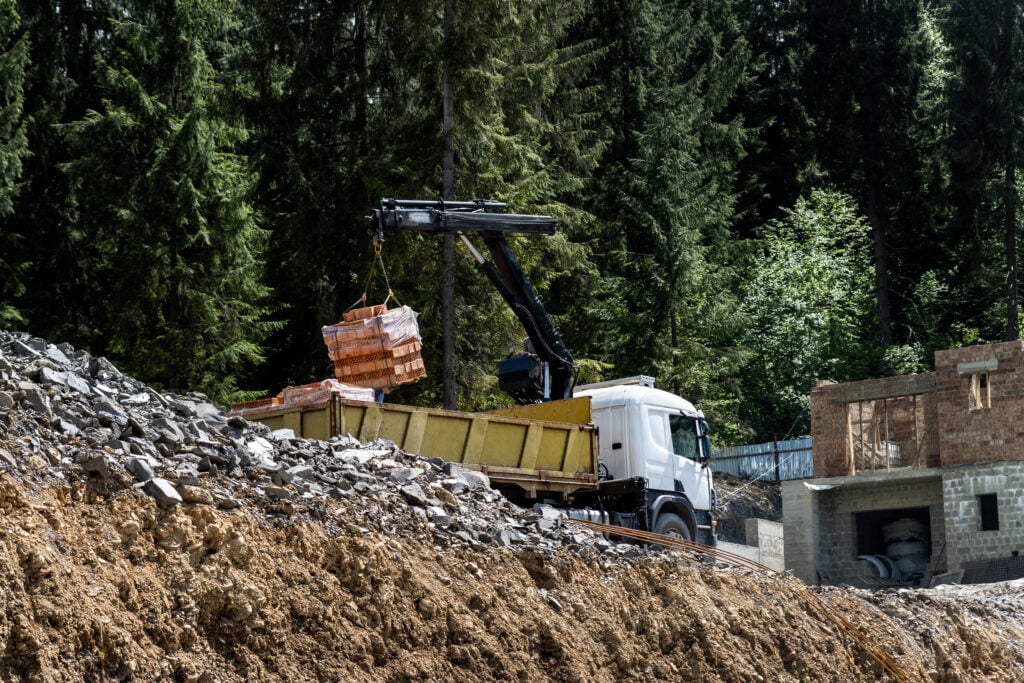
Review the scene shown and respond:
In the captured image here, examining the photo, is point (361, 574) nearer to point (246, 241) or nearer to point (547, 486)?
point (547, 486)

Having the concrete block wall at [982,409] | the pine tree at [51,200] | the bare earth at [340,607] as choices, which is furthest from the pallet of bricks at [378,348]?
the pine tree at [51,200]

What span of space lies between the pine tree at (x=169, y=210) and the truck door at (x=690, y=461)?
12686 millimetres

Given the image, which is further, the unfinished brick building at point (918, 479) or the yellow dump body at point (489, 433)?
the unfinished brick building at point (918, 479)

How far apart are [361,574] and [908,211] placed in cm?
3765

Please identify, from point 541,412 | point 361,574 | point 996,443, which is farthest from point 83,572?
point 996,443

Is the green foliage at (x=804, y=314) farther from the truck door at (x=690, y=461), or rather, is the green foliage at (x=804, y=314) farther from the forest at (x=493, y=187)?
the truck door at (x=690, y=461)

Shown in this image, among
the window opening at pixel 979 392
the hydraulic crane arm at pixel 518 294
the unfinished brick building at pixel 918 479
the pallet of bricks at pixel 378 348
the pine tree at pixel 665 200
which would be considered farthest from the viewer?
the pine tree at pixel 665 200

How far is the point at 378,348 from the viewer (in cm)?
1648

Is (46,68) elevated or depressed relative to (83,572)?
elevated

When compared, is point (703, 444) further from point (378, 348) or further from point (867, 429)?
point (867, 429)

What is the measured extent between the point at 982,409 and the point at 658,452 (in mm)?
10643

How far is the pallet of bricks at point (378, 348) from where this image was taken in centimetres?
1648

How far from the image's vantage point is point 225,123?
29125mm

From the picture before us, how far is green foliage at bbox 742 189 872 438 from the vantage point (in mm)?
39688
